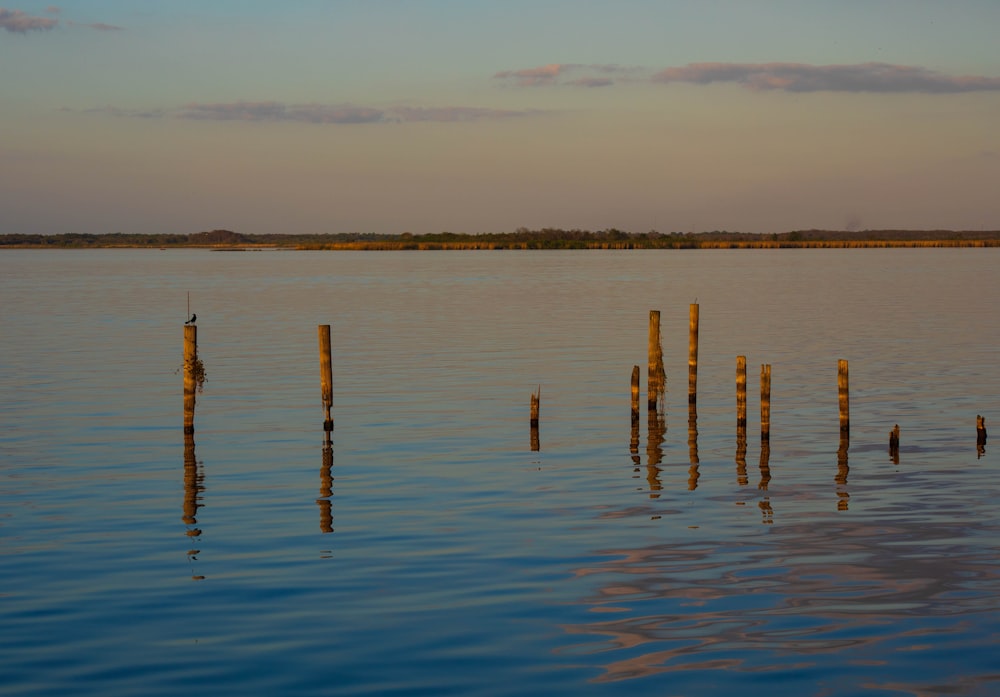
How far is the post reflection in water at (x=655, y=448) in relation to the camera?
797 inches

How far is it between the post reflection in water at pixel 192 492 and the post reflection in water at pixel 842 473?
30.3 feet

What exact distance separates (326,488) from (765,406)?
8.61 metres

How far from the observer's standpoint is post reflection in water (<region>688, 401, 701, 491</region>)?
20.6 meters

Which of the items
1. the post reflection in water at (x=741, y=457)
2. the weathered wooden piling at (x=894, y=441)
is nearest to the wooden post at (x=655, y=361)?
the post reflection in water at (x=741, y=457)

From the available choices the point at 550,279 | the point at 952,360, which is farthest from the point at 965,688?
the point at 550,279

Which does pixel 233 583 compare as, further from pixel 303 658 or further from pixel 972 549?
pixel 972 549

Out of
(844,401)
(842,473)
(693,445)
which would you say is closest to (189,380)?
(693,445)

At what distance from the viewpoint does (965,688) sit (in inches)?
421

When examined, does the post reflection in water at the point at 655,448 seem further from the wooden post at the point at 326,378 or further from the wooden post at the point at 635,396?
the wooden post at the point at 326,378

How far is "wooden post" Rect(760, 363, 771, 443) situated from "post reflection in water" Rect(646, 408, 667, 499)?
1.97 meters

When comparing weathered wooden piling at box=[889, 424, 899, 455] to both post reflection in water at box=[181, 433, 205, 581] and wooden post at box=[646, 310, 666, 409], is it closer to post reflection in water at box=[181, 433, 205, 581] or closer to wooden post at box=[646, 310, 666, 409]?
wooden post at box=[646, 310, 666, 409]

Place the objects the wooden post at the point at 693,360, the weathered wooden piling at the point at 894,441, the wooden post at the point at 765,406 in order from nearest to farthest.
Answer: the weathered wooden piling at the point at 894,441 → the wooden post at the point at 765,406 → the wooden post at the point at 693,360

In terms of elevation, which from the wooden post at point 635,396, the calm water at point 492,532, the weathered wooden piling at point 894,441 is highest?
the wooden post at point 635,396

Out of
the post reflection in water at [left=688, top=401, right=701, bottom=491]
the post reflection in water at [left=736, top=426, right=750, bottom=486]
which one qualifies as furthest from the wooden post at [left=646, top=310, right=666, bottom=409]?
the post reflection in water at [left=736, top=426, right=750, bottom=486]
